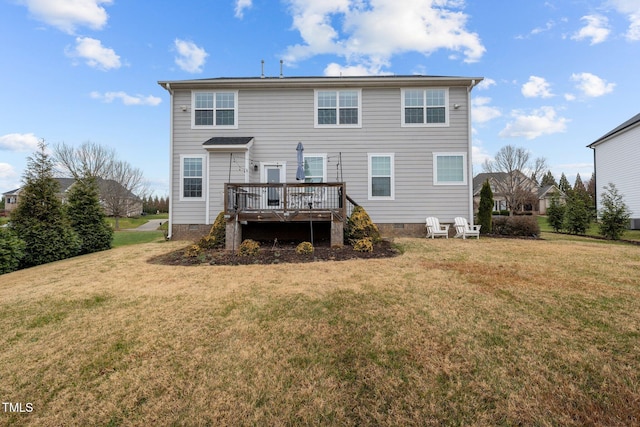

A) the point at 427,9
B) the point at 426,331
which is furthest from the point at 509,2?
the point at 426,331

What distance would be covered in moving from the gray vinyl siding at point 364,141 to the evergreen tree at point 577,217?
766cm

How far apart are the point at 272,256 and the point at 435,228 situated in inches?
261

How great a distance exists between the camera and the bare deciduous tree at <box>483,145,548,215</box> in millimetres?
32625

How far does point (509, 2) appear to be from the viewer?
1095 cm

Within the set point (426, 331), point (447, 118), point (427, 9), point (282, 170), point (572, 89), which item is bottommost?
point (426, 331)

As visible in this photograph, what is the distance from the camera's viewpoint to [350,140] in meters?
11.3

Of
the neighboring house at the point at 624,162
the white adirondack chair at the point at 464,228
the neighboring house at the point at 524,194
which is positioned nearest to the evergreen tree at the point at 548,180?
the neighboring house at the point at 524,194

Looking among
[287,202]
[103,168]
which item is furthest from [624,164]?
[103,168]

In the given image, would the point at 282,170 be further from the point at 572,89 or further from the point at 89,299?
the point at 572,89

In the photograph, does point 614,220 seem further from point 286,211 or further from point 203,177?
point 203,177

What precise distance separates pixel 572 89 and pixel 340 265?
1805 centimetres

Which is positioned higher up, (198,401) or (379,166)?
(379,166)

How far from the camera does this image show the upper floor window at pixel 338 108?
1129 cm

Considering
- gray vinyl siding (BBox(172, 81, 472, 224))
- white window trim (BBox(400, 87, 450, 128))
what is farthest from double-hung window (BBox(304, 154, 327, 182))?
white window trim (BBox(400, 87, 450, 128))
